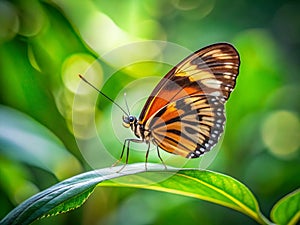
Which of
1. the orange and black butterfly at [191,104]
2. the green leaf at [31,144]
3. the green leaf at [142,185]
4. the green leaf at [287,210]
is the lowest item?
the green leaf at [31,144]

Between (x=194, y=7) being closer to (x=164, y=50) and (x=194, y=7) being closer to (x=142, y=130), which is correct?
(x=164, y=50)

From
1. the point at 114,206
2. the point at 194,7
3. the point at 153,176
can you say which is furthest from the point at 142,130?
the point at 194,7

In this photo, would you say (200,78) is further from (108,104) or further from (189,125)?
(108,104)

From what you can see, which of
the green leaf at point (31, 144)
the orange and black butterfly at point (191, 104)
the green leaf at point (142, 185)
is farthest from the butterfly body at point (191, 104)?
the green leaf at point (31, 144)

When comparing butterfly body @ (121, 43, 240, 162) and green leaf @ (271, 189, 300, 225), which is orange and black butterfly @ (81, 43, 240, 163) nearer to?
butterfly body @ (121, 43, 240, 162)

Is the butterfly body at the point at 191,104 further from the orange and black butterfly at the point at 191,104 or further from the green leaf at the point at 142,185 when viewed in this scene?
the green leaf at the point at 142,185

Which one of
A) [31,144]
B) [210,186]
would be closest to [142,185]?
[210,186]
